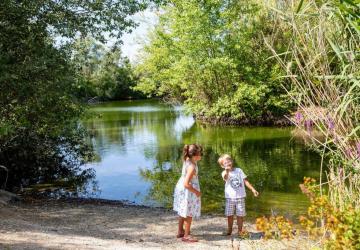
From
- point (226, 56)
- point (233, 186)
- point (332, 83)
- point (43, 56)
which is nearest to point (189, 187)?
point (233, 186)

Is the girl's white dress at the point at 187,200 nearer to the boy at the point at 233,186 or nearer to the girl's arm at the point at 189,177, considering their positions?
the girl's arm at the point at 189,177

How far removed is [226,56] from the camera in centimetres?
3275

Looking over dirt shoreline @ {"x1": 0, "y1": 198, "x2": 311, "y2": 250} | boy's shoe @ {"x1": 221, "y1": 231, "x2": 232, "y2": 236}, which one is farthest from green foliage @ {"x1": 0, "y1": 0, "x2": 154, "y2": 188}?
boy's shoe @ {"x1": 221, "y1": 231, "x2": 232, "y2": 236}

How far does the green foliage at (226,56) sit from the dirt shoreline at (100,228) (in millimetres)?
21531

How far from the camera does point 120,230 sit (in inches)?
368

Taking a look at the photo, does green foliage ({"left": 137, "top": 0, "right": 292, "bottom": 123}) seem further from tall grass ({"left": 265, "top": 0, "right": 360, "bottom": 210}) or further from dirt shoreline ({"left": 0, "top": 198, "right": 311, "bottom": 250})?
tall grass ({"left": 265, "top": 0, "right": 360, "bottom": 210})

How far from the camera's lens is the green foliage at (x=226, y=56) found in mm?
32500

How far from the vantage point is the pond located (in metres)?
13.2

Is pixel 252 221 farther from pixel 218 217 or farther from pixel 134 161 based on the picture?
pixel 134 161

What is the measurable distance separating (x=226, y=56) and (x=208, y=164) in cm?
1566

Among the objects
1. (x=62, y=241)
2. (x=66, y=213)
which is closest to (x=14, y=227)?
Answer: (x=62, y=241)

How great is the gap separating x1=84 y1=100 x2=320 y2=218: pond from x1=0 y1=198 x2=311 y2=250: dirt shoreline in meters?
1.81

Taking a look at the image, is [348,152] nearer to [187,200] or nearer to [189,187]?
[189,187]

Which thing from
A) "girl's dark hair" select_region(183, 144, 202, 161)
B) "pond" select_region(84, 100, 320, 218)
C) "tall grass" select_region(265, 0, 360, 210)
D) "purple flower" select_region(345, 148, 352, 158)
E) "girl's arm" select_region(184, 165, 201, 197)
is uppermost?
"tall grass" select_region(265, 0, 360, 210)
